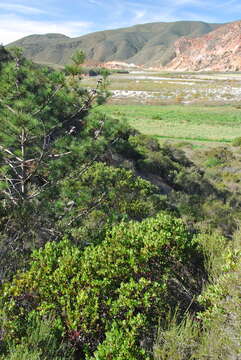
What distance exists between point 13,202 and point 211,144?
80.9 ft

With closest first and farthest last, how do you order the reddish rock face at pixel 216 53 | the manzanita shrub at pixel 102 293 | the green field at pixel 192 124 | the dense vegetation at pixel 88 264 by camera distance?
the dense vegetation at pixel 88 264 < the manzanita shrub at pixel 102 293 < the green field at pixel 192 124 < the reddish rock face at pixel 216 53

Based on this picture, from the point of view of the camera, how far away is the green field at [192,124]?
32750 mm

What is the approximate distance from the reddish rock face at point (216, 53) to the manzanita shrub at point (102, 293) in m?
167

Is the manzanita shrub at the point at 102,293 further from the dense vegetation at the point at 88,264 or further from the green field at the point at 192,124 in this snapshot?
the green field at the point at 192,124

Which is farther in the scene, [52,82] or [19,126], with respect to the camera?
[52,82]

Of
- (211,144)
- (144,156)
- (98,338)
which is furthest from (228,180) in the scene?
(98,338)

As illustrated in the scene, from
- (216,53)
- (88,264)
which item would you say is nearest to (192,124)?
(88,264)

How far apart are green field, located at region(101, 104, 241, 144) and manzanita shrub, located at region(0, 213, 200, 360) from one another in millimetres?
25951

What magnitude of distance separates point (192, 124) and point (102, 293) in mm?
38354

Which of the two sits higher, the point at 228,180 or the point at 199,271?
the point at 199,271

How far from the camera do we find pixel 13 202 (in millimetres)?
6836

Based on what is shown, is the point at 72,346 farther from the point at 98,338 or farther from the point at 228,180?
the point at 228,180

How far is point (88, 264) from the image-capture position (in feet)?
16.6

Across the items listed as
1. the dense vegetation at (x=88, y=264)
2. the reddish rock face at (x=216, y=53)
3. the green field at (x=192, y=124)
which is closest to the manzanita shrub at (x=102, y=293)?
the dense vegetation at (x=88, y=264)
